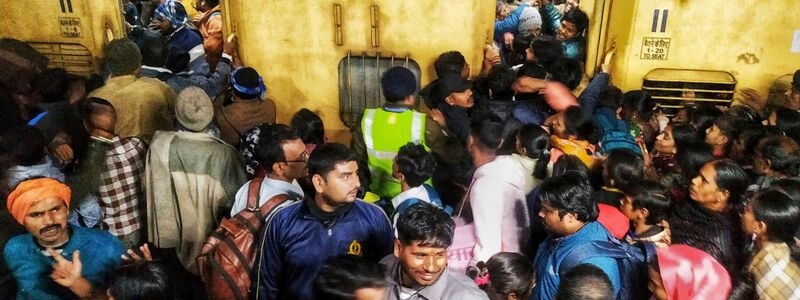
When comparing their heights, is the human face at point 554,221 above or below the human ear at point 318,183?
below

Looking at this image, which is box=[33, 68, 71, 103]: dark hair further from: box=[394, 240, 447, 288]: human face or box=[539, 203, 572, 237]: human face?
box=[539, 203, 572, 237]: human face

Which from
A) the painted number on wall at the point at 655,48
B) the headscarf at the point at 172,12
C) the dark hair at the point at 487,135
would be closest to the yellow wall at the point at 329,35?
the painted number on wall at the point at 655,48

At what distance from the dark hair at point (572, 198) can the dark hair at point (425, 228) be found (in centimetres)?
53

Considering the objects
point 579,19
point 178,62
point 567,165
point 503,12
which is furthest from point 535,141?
point 503,12

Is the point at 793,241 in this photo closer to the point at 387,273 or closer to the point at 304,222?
the point at 387,273

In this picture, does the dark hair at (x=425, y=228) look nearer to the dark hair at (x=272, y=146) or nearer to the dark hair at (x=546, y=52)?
the dark hair at (x=272, y=146)

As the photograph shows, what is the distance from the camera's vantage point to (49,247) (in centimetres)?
262

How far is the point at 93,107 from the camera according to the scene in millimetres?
3328

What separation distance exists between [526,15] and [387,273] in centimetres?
539

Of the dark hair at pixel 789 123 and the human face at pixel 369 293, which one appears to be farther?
the dark hair at pixel 789 123

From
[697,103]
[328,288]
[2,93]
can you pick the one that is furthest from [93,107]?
[697,103]

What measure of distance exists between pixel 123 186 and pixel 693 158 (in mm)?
3447

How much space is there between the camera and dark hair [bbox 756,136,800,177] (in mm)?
3330

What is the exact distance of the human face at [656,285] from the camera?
2.34m
